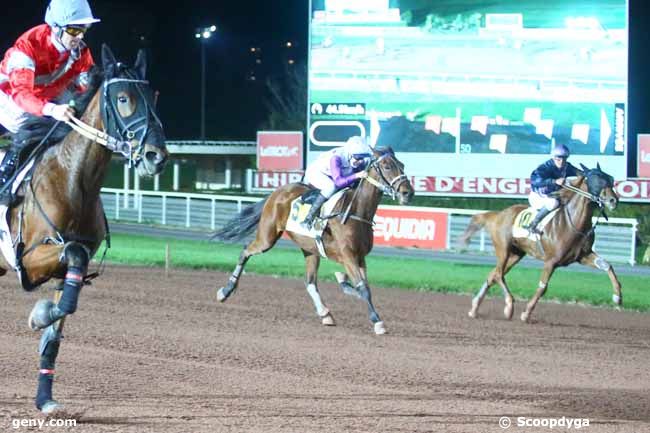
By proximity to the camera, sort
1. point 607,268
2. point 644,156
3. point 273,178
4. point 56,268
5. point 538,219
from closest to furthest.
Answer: point 56,268, point 607,268, point 538,219, point 644,156, point 273,178

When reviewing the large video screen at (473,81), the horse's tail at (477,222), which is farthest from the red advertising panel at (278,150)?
the horse's tail at (477,222)

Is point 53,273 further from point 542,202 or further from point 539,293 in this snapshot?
point 542,202

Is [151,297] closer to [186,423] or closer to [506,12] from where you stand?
[186,423]

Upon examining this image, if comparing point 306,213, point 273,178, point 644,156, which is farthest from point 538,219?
point 273,178

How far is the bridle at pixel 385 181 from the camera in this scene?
12328 millimetres

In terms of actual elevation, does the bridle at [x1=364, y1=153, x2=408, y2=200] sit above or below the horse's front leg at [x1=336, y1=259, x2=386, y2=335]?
above

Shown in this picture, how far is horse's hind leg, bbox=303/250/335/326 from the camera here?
12.7 metres

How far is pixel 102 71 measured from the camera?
6684mm

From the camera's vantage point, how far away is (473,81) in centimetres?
2428

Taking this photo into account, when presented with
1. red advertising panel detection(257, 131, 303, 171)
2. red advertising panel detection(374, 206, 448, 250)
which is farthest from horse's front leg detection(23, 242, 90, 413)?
red advertising panel detection(257, 131, 303, 171)

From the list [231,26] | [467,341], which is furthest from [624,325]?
[231,26]

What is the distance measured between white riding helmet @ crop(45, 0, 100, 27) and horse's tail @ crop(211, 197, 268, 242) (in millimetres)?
8303

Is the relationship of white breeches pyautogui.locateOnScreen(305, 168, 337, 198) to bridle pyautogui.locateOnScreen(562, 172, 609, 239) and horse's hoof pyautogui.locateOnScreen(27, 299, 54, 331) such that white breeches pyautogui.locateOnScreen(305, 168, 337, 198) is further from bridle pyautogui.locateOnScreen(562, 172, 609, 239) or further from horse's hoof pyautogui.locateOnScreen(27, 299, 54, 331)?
horse's hoof pyautogui.locateOnScreen(27, 299, 54, 331)

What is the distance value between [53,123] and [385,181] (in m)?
6.06
